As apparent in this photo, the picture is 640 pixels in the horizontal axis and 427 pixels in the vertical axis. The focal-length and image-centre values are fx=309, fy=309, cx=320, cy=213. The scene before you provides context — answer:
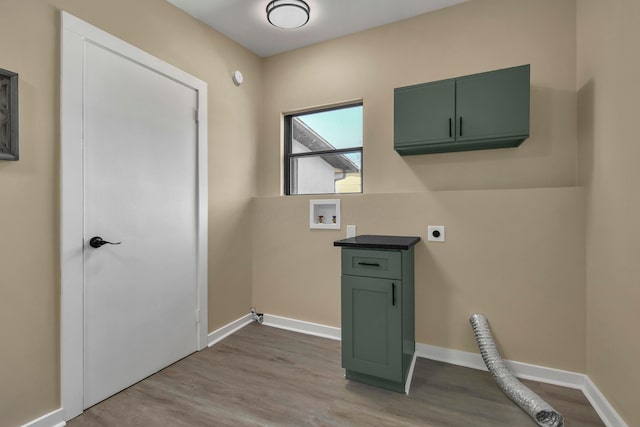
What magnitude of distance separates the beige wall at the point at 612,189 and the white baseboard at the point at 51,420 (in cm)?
287

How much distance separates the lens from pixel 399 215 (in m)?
2.52

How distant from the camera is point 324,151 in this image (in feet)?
10.1

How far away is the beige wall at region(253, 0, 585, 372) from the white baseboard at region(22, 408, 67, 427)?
1.73 meters

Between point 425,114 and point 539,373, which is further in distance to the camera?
point 425,114

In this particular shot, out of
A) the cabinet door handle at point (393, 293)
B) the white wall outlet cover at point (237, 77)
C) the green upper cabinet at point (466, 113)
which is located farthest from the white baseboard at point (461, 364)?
the white wall outlet cover at point (237, 77)

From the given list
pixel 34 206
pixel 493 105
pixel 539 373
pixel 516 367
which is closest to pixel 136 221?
pixel 34 206

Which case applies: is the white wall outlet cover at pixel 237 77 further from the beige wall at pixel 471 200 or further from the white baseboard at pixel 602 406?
the white baseboard at pixel 602 406

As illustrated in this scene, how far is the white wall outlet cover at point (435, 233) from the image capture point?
2367mm

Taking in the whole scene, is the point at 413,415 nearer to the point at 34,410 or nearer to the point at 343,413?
the point at 343,413

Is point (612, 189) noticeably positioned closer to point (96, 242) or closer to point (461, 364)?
point (461, 364)

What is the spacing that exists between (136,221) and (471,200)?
2366 mm

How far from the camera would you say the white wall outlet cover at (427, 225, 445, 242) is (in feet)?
7.77

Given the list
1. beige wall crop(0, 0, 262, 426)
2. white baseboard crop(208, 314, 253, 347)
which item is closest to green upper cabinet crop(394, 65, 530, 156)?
beige wall crop(0, 0, 262, 426)

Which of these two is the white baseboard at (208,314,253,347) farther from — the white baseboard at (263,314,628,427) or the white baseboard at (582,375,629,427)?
the white baseboard at (582,375,629,427)
